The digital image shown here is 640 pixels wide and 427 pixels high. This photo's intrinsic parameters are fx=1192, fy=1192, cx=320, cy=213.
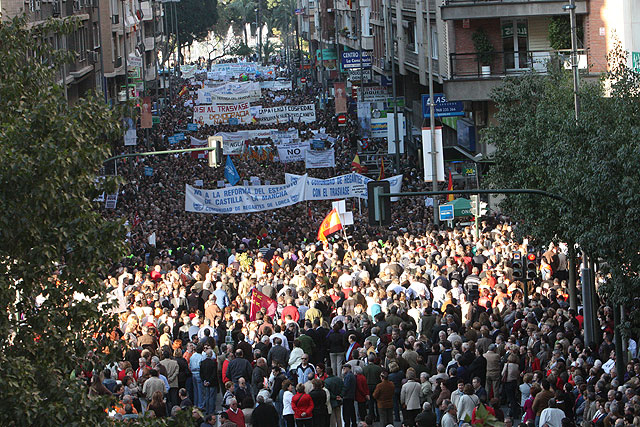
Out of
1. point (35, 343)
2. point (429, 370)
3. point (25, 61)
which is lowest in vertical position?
point (429, 370)

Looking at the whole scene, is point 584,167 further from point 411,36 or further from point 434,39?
point 411,36

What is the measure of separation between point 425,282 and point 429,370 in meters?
5.89

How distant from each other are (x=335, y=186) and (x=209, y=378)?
18.2m

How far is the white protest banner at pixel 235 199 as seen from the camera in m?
36.2

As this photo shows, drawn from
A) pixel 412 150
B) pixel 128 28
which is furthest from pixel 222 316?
pixel 128 28

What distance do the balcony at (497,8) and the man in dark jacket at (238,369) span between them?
937 inches

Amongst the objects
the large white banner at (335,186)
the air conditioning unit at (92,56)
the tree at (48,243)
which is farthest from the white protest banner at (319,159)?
the tree at (48,243)

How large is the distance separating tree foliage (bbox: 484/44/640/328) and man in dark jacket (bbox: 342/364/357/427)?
13.1 feet

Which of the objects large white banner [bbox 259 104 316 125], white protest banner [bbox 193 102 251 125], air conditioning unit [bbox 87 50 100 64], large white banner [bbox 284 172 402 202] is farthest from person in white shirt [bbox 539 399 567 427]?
air conditioning unit [bbox 87 50 100 64]

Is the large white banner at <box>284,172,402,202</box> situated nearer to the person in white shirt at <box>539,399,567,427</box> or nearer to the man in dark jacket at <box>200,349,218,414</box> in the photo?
the man in dark jacket at <box>200,349,218,414</box>

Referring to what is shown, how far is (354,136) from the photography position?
64938 mm

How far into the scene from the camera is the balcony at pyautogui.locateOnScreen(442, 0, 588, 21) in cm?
3909

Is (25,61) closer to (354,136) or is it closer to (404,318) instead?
(404,318)

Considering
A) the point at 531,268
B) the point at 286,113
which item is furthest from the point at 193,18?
the point at 531,268
